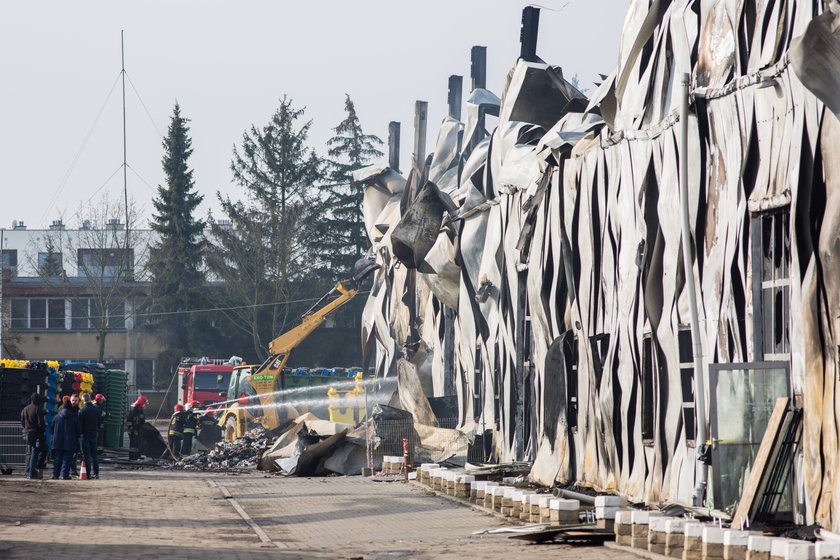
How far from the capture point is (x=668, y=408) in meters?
17.0

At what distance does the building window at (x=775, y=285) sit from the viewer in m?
13.5

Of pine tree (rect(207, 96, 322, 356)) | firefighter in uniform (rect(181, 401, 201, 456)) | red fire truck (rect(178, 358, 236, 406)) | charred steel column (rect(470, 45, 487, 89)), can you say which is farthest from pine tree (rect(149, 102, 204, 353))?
charred steel column (rect(470, 45, 487, 89))

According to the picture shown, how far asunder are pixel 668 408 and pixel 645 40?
16.2 feet

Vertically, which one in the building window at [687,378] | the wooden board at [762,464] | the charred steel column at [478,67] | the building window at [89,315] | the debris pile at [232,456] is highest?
the charred steel column at [478,67]

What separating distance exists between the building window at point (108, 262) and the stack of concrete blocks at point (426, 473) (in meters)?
48.3

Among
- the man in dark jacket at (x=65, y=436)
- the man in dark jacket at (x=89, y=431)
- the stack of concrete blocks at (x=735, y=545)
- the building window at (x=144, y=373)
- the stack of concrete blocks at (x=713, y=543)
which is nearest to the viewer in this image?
the stack of concrete blocks at (x=735, y=545)

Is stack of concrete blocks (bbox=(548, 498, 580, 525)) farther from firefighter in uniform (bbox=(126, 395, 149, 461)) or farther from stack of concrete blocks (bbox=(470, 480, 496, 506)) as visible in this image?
firefighter in uniform (bbox=(126, 395, 149, 461))

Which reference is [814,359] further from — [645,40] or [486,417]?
[486,417]

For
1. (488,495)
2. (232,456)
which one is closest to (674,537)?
(488,495)

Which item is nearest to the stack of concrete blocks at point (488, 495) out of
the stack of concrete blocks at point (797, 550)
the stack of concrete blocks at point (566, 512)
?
the stack of concrete blocks at point (566, 512)

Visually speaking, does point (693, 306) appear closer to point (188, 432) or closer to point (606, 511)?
point (606, 511)

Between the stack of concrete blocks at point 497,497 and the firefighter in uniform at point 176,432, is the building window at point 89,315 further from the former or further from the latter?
the stack of concrete blocks at point 497,497

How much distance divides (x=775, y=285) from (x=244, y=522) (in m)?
8.19

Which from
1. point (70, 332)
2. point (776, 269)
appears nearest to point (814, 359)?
point (776, 269)
